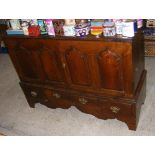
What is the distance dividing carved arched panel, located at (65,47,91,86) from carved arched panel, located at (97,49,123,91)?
149mm

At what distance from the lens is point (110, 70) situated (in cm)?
206

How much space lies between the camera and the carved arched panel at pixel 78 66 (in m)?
2.09

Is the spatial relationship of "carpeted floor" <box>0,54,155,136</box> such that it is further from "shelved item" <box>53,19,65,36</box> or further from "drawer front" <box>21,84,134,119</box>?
"shelved item" <box>53,19,65,36</box>

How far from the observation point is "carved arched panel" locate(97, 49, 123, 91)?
1.94 m

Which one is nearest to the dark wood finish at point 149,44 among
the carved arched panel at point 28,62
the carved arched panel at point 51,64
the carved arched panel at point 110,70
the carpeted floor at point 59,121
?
the carpeted floor at point 59,121

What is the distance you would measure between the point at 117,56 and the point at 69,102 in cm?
94

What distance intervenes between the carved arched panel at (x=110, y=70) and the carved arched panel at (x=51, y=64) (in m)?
0.46

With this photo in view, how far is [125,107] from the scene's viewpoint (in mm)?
2225

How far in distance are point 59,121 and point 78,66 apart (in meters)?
0.85

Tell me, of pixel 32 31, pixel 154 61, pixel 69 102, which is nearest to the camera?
pixel 32 31

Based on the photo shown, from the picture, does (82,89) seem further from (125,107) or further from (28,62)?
(28,62)
